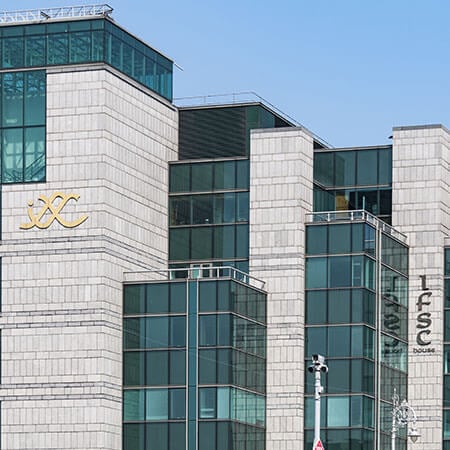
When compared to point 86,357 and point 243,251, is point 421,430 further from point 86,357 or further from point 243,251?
point 86,357

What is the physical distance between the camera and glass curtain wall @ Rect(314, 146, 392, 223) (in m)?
105

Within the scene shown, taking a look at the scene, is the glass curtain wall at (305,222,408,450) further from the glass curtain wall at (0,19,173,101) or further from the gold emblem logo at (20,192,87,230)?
the glass curtain wall at (0,19,173,101)

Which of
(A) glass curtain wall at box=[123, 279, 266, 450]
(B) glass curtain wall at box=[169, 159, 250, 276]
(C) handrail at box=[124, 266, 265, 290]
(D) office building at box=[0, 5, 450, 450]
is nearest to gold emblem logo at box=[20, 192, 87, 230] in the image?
(D) office building at box=[0, 5, 450, 450]

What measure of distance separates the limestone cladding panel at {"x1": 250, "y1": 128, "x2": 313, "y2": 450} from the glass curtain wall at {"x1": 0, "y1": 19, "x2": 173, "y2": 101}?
10.2m

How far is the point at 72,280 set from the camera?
95062 millimetres

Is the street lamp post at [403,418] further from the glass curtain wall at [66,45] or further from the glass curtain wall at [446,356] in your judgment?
the glass curtain wall at [66,45]

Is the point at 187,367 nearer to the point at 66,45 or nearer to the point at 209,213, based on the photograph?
the point at 209,213

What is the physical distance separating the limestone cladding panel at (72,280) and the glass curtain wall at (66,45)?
3.71 feet

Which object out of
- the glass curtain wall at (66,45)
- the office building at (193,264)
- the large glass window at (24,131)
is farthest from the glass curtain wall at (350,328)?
the large glass window at (24,131)

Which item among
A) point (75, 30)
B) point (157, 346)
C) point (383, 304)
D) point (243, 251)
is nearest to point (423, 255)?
point (383, 304)

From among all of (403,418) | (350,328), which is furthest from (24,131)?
(403,418)

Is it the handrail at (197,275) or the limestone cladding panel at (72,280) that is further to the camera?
the handrail at (197,275)

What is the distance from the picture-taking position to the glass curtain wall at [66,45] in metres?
97.4

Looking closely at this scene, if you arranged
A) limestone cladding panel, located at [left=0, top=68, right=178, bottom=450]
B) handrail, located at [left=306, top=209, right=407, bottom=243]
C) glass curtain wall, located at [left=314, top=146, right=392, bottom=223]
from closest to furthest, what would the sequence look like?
limestone cladding panel, located at [left=0, top=68, right=178, bottom=450], handrail, located at [left=306, top=209, right=407, bottom=243], glass curtain wall, located at [left=314, top=146, right=392, bottom=223]
